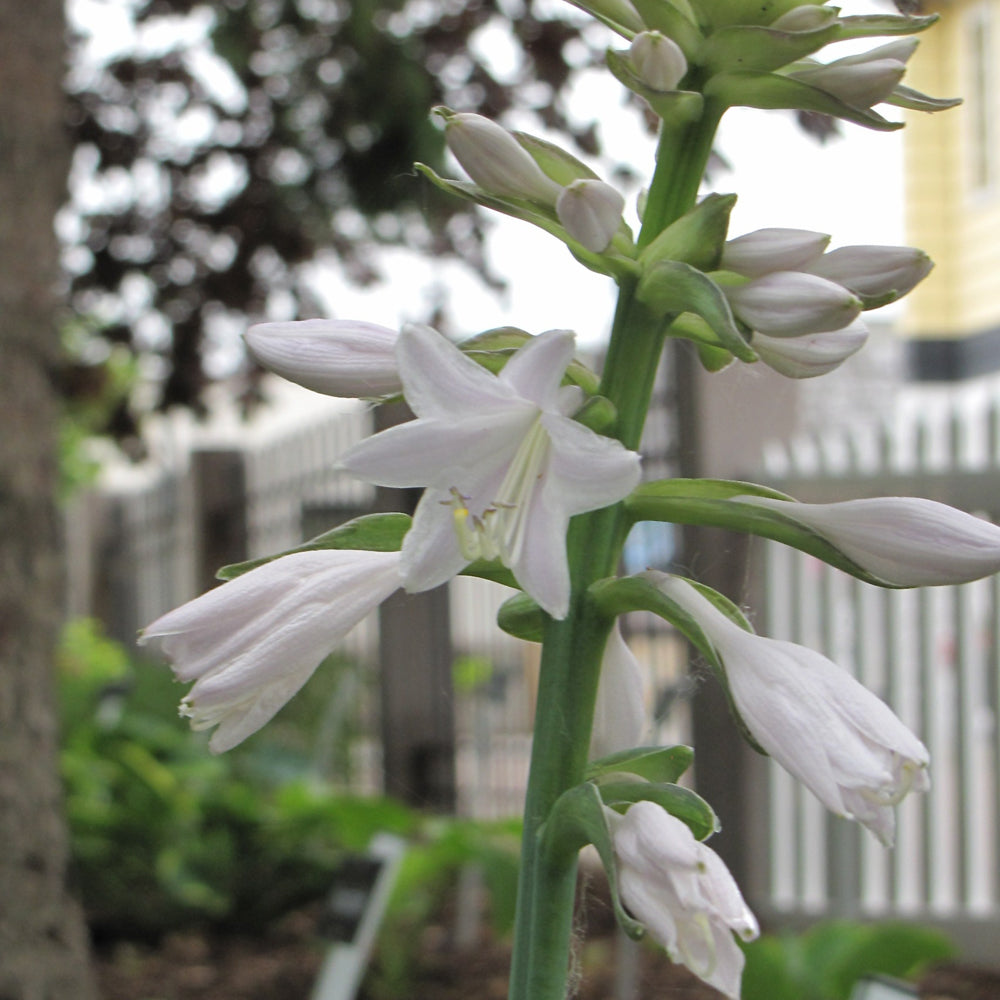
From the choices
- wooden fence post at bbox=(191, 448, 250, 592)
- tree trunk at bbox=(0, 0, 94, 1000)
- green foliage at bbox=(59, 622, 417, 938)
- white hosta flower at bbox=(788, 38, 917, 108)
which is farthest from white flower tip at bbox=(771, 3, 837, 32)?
wooden fence post at bbox=(191, 448, 250, 592)

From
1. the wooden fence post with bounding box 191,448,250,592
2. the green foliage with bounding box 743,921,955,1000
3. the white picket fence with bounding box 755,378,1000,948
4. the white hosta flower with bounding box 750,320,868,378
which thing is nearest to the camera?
the white hosta flower with bounding box 750,320,868,378

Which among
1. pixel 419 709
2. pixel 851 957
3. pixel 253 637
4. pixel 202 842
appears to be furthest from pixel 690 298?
pixel 202 842

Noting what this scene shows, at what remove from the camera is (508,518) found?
0.62 meters

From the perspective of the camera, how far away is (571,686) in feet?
2.03

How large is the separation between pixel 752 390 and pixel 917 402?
151 inches

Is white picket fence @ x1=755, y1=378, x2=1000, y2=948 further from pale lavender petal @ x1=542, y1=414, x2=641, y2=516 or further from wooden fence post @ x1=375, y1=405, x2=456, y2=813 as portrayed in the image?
pale lavender petal @ x1=542, y1=414, x2=641, y2=516

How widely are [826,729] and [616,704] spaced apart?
0.14 m

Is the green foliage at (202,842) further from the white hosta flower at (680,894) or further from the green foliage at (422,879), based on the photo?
the white hosta flower at (680,894)

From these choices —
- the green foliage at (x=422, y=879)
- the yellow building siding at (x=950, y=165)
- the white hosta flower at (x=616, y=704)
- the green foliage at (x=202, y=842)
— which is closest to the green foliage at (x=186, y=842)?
the green foliage at (x=202, y=842)

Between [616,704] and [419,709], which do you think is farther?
[419,709]

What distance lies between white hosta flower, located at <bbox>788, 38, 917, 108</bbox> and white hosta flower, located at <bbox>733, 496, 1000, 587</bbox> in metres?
0.20

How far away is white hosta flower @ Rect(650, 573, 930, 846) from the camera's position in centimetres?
58

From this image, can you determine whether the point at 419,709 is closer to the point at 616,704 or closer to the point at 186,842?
the point at 186,842

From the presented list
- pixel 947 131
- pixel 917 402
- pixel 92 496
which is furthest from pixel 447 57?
pixel 92 496
